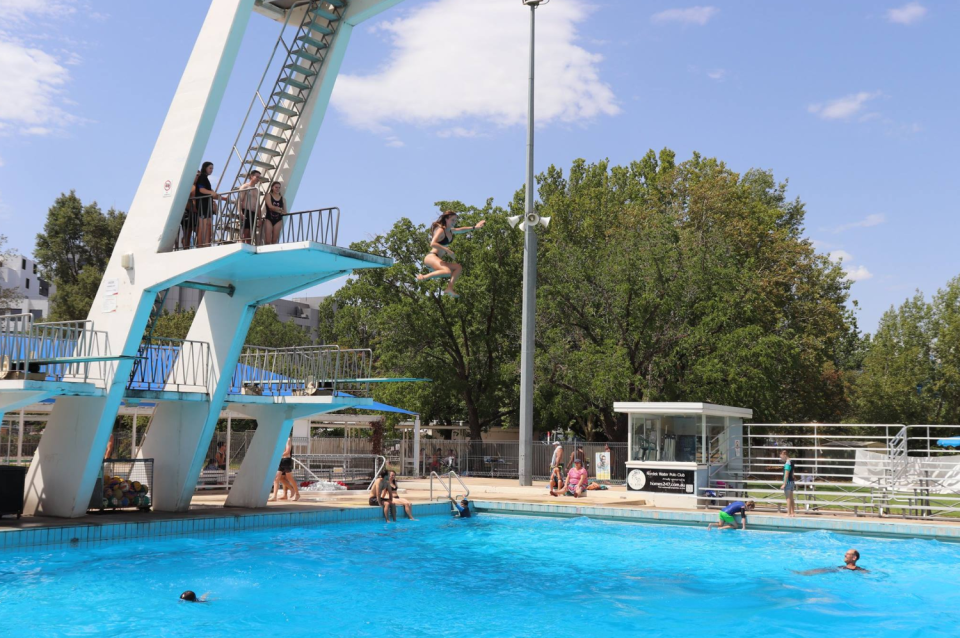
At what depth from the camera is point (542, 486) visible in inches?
1109

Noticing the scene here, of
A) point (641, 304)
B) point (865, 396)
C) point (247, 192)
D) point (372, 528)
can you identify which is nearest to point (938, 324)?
point (865, 396)

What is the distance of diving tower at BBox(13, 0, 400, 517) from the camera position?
1525 cm

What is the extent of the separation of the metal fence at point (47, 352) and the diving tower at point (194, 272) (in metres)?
0.08

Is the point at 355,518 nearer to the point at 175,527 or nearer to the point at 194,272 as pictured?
the point at 175,527

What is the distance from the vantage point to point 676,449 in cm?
2200

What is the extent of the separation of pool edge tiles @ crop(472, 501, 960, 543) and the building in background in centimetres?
5390

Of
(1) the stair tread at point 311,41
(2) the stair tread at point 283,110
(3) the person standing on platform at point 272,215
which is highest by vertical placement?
(1) the stair tread at point 311,41

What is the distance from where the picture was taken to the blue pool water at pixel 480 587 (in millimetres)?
10516

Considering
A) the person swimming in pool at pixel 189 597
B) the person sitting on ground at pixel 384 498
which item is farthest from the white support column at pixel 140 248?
the person sitting on ground at pixel 384 498

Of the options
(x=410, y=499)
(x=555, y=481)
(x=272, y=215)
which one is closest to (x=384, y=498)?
(x=410, y=499)

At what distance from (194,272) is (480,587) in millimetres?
7353

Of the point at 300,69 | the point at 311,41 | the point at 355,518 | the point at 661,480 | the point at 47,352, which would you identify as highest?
the point at 311,41

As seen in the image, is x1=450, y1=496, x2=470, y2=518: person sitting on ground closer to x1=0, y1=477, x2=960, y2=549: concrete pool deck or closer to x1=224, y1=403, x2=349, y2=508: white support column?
x1=0, y1=477, x2=960, y2=549: concrete pool deck

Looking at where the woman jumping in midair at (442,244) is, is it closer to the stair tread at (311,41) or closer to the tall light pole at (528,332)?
the stair tread at (311,41)
